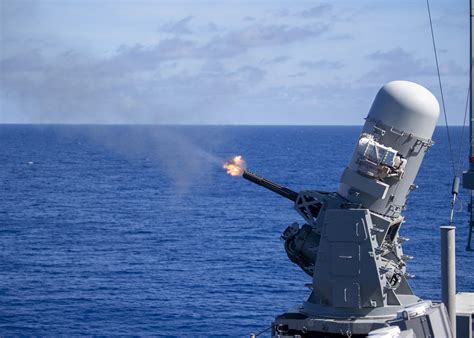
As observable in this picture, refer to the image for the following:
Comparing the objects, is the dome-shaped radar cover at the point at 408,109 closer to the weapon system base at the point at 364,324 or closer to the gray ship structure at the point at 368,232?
the gray ship structure at the point at 368,232

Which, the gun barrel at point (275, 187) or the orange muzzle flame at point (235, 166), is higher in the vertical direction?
the orange muzzle flame at point (235, 166)

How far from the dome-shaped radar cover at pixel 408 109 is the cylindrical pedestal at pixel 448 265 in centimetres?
289

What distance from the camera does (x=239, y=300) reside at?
5709 cm

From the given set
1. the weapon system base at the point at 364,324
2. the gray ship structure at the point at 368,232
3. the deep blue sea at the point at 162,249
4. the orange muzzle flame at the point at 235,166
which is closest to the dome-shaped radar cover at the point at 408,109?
the gray ship structure at the point at 368,232

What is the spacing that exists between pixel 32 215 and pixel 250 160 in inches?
2538

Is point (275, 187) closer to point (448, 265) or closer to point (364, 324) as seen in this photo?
point (364, 324)

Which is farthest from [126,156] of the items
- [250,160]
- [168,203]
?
[168,203]

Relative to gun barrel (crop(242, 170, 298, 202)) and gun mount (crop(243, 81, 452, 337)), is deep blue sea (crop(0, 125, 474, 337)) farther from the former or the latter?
gun mount (crop(243, 81, 452, 337))

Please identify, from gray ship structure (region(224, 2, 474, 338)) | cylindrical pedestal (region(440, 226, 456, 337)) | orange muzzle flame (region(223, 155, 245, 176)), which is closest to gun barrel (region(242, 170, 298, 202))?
gray ship structure (region(224, 2, 474, 338))

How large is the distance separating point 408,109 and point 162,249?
56.0 metres

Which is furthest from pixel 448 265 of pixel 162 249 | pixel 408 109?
pixel 162 249

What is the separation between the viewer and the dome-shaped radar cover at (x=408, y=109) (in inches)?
866

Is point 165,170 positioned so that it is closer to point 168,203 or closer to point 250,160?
point 250,160

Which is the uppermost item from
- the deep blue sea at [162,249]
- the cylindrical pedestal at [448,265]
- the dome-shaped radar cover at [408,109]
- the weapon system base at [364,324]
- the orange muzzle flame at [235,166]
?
the dome-shaped radar cover at [408,109]
